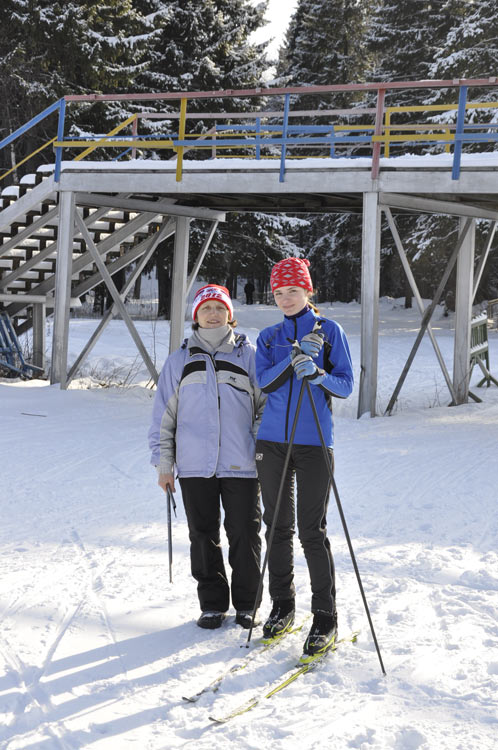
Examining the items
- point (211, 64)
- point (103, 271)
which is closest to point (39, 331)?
point (103, 271)

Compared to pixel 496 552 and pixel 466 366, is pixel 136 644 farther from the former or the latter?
pixel 466 366

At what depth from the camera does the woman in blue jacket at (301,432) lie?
4.17 meters

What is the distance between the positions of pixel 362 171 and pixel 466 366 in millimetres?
4079

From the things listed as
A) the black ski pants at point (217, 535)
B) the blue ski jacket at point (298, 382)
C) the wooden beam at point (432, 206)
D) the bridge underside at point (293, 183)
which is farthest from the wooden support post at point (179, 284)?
the blue ski jacket at point (298, 382)

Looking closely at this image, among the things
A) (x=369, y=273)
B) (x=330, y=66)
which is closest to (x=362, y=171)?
(x=369, y=273)

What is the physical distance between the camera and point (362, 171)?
37.1ft

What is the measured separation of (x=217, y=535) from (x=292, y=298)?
133 centimetres

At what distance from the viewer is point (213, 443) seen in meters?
4.45

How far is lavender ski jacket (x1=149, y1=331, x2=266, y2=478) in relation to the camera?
4.45 m

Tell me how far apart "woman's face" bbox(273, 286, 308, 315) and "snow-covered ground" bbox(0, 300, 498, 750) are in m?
1.68

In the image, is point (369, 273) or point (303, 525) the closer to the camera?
point (303, 525)

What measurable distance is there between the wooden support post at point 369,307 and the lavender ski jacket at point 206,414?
7.10 meters

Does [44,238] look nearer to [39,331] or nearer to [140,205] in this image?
[140,205]

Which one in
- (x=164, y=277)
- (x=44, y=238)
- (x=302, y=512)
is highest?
(x=44, y=238)
